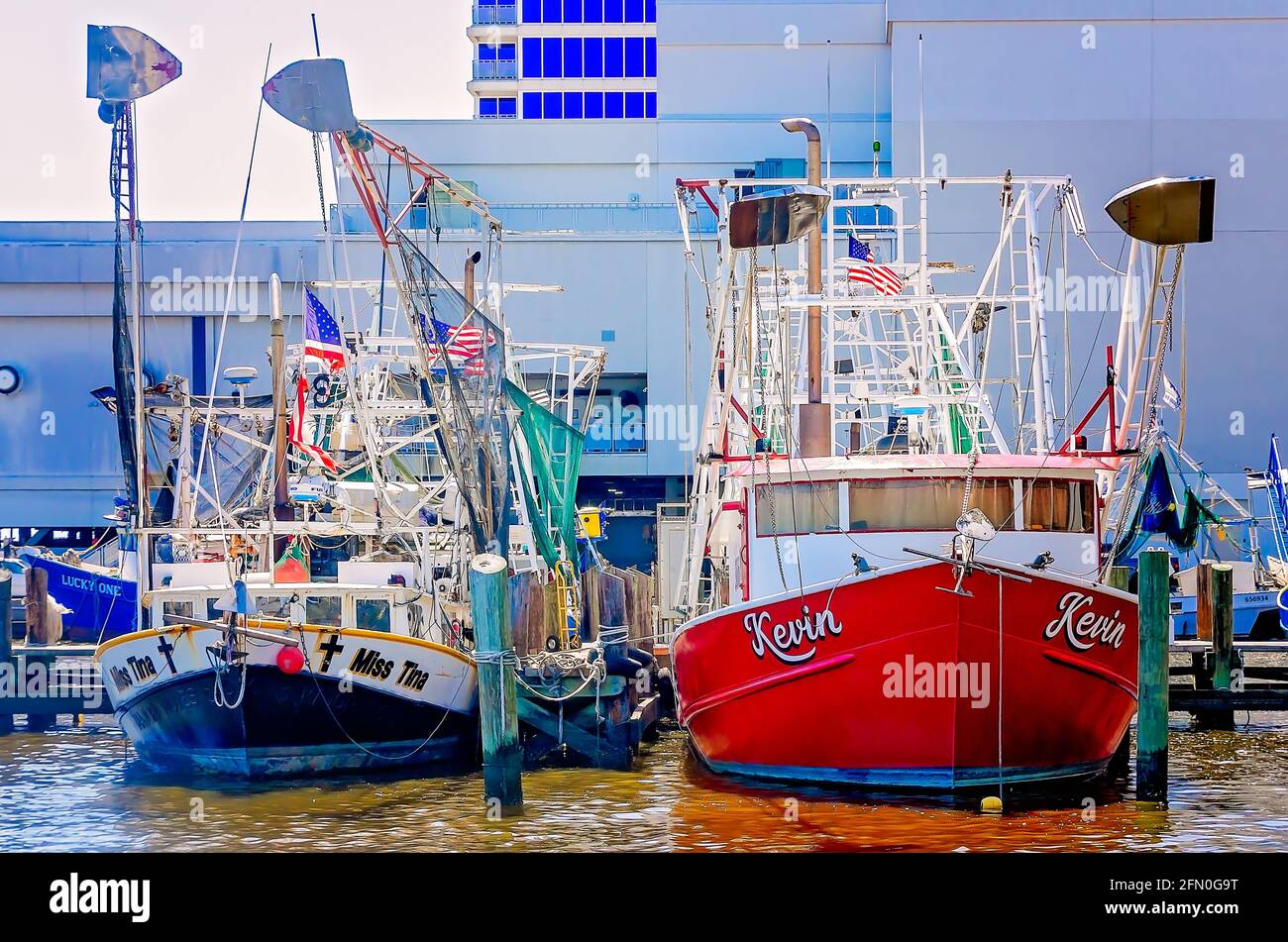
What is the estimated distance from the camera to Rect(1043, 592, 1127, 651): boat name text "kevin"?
17266 mm

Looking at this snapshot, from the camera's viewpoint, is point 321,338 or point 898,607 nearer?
point 898,607

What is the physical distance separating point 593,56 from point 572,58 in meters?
1.08

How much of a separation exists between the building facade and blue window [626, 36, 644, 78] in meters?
36.2

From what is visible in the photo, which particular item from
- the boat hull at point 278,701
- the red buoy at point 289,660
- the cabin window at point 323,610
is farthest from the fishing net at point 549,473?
the red buoy at point 289,660

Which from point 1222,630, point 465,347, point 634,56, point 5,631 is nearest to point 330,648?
point 465,347

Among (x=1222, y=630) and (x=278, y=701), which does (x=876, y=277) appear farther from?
(x=278, y=701)

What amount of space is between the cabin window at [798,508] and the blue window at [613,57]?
205ft

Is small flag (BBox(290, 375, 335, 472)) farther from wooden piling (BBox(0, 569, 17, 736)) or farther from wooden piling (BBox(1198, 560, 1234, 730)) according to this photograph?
wooden piling (BBox(1198, 560, 1234, 730))

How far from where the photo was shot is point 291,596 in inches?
786

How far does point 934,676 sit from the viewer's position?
56.1 feet

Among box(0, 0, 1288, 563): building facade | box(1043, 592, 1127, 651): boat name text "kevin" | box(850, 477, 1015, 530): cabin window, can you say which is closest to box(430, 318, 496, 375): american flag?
box(850, 477, 1015, 530): cabin window

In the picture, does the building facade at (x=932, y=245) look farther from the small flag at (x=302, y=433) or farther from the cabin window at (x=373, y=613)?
the cabin window at (x=373, y=613)
